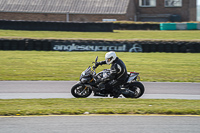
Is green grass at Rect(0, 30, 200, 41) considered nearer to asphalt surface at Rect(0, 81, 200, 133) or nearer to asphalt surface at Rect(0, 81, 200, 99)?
asphalt surface at Rect(0, 81, 200, 99)

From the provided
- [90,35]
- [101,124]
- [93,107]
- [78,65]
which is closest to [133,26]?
[90,35]

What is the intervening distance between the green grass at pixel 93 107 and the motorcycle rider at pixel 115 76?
851 mm

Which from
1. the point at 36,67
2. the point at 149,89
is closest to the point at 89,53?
the point at 36,67

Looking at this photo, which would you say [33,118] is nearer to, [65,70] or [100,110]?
[100,110]

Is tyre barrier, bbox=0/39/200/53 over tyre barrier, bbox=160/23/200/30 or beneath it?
beneath

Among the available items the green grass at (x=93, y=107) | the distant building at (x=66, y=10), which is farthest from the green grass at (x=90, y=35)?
the green grass at (x=93, y=107)

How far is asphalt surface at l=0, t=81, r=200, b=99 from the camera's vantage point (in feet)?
34.9

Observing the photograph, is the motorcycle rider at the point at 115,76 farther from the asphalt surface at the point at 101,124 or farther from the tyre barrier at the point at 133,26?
the tyre barrier at the point at 133,26

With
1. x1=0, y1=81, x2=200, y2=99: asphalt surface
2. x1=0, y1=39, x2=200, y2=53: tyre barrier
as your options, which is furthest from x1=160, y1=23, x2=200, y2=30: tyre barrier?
x1=0, y1=81, x2=200, y2=99: asphalt surface

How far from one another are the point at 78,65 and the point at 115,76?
836 centimetres

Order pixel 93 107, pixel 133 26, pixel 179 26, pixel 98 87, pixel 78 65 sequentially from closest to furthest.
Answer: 1. pixel 93 107
2. pixel 98 87
3. pixel 78 65
4. pixel 133 26
5. pixel 179 26

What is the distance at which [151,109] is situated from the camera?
25.7 ft

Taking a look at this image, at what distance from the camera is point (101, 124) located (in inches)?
262

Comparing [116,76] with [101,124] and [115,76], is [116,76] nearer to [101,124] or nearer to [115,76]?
[115,76]
